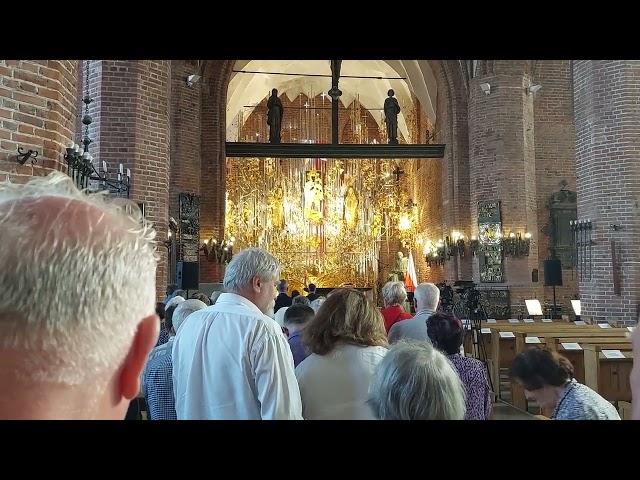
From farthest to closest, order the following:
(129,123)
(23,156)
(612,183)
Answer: (612,183)
(129,123)
(23,156)

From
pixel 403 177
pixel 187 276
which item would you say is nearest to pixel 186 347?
pixel 187 276

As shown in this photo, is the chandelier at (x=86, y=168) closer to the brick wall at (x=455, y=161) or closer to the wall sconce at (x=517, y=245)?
the wall sconce at (x=517, y=245)

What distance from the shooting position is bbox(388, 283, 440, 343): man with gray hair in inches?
211

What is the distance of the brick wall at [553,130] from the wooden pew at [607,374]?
13.0 m

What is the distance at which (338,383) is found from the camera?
310 centimetres

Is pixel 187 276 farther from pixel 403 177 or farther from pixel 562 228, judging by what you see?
pixel 403 177

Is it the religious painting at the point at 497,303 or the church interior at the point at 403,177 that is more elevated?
the church interior at the point at 403,177

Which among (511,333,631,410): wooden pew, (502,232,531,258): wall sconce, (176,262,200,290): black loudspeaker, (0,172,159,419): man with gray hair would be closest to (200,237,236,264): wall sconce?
(176,262,200,290): black loudspeaker

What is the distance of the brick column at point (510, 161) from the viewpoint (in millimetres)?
17297

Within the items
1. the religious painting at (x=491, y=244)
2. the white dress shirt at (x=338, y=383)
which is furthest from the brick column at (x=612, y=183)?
the white dress shirt at (x=338, y=383)

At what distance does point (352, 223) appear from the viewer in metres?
28.5

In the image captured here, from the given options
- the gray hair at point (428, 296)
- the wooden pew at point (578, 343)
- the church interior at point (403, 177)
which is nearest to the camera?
the gray hair at point (428, 296)

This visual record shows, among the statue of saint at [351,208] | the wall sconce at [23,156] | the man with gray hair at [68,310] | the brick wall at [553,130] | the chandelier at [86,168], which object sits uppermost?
the brick wall at [553,130]

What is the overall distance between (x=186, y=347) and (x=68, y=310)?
2.33m
